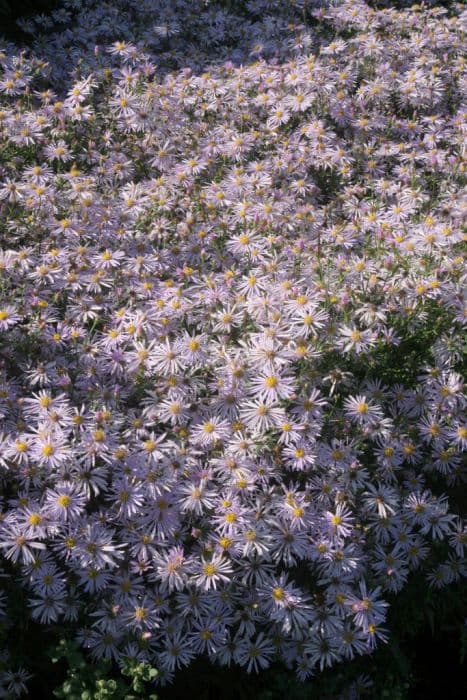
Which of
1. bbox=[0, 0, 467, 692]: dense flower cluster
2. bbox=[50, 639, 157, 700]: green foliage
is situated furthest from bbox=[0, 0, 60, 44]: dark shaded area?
bbox=[50, 639, 157, 700]: green foliage

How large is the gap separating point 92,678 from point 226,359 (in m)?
1.44

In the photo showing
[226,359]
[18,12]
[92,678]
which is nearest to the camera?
[92,678]

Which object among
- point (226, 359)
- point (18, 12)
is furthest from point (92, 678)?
point (18, 12)

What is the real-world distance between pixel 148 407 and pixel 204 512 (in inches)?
21.3

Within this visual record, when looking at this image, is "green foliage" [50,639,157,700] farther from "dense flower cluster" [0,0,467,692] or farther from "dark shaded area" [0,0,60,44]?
"dark shaded area" [0,0,60,44]

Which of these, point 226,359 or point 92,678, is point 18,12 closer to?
point 226,359

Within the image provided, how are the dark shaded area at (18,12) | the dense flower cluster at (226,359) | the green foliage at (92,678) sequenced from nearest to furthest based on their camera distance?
the green foliage at (92,678) → the dense flower cluster at (226,359) → the dark shaded area at (18,12)

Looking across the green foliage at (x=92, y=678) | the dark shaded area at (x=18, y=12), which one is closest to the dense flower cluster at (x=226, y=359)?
the green foliage at (x=92, y=678)

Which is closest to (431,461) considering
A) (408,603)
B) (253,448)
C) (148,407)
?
(408,603)

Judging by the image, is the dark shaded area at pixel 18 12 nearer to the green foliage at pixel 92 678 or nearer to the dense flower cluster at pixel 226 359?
the dense flower cluster at pixel 226 359

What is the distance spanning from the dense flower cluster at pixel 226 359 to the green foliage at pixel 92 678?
0.34 ft

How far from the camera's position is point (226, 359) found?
310 cm

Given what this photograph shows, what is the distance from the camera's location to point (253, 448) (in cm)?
292

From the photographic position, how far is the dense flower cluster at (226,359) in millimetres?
2768
